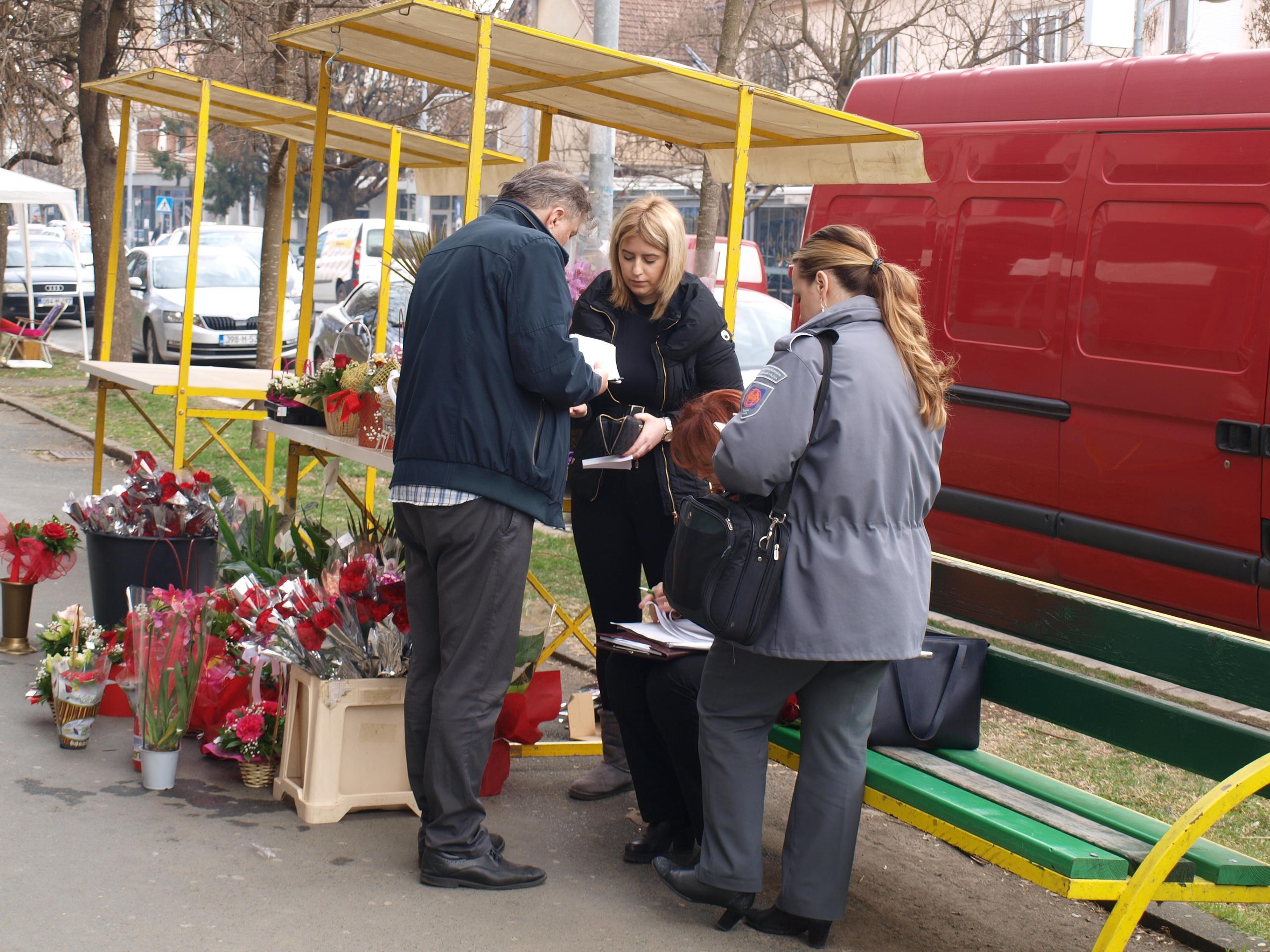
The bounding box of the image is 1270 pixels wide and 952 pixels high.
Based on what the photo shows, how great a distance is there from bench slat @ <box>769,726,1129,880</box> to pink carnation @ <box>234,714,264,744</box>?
1731 millimetres

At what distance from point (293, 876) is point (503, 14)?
465 inches

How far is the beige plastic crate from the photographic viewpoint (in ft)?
13.5

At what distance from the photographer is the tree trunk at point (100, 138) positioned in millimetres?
13836

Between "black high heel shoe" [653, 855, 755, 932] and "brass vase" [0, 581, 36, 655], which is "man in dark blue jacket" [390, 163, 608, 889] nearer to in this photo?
"black high heel shoe" [653, 855, 755, 932]

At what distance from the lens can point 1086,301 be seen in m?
5.94

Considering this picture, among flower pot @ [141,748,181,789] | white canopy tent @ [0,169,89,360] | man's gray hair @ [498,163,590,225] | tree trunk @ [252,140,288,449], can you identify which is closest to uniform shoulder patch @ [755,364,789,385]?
man's gray hair @ [498,163,590,225]

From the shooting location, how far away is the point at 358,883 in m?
3.73

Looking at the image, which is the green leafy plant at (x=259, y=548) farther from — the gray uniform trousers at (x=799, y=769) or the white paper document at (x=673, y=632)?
the gray uniform trousers at (x=799, y=769)

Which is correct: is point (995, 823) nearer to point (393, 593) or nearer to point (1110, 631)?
point (1110, 631)

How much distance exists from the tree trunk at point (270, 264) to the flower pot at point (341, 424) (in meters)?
5.95

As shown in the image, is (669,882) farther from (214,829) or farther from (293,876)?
(214,829)

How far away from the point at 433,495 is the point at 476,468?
13 centimetres

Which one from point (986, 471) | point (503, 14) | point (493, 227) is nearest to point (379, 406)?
point (493, 227)

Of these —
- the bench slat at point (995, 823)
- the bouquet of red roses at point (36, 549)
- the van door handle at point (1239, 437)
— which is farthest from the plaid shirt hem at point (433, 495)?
the van door handle at point (1239, 437)
